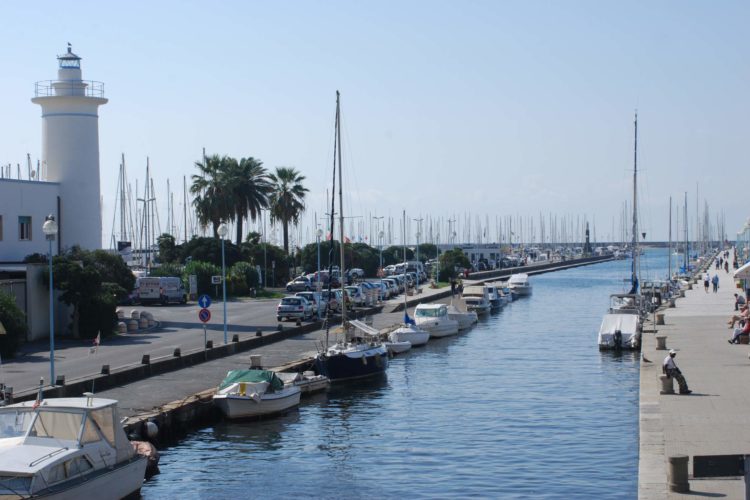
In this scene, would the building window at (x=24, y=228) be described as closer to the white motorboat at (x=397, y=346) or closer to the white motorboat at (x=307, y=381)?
the white motorboat at (x=397, y=346)

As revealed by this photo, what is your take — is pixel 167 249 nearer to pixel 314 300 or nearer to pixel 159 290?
pixel 159 290

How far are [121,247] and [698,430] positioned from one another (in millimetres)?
62841

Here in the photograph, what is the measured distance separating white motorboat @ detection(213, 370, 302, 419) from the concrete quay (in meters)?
11.1

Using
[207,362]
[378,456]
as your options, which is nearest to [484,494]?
[378,456]

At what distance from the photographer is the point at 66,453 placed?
2083 cm

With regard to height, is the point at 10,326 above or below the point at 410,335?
above

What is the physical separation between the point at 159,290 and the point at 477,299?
27.0 meters

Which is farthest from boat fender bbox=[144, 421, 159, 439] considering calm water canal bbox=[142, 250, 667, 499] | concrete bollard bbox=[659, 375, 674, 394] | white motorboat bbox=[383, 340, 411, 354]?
white motorboat bbox=[383, 340, 411, 354]

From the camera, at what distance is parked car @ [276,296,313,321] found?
58.1m

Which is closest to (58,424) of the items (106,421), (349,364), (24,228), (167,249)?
(106,421)

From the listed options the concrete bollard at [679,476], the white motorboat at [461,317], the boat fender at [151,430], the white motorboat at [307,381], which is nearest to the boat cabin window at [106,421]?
the boat fender at [151,430]

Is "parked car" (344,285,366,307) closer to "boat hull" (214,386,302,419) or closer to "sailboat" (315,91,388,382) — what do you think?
"sailboat" (315,91,388,382)

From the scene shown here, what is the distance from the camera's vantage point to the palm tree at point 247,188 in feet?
295

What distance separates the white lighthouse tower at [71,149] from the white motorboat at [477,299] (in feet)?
104
